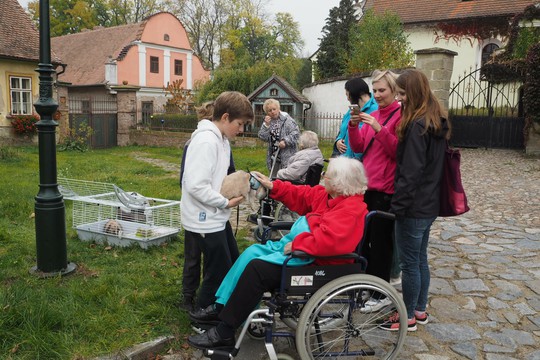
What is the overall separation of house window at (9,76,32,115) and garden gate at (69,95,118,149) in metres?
1.69

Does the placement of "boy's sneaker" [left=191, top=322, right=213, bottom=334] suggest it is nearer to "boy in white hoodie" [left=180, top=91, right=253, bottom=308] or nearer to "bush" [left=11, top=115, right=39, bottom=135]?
"boy in white hoodie" [left=180, top=91, right=253, bottom=308]

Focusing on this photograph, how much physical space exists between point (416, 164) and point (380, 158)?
0.53 meters

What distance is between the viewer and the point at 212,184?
11.1 feet

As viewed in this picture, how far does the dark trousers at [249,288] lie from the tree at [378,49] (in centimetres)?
1630

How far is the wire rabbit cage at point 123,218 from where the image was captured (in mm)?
5324

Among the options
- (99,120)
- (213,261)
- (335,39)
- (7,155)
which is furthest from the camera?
(335,39)

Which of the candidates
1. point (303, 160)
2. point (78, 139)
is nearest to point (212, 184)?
point (303, 160)

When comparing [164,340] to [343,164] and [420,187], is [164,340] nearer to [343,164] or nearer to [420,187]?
[343,164]

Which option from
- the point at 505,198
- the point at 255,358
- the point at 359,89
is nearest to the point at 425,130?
the point at 359,89

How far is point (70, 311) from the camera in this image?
3.64m

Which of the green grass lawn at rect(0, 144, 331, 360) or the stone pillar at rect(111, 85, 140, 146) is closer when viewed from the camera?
the green grass lawn at rect(0, 144, 331, 360)

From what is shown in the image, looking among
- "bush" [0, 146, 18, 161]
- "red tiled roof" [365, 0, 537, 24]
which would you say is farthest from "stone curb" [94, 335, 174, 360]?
"red tiled roof" [365, 0, 537, 24]

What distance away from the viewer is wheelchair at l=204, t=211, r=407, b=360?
9.69 feet

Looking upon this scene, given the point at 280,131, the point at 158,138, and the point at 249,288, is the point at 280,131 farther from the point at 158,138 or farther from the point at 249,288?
the point at 158,138
